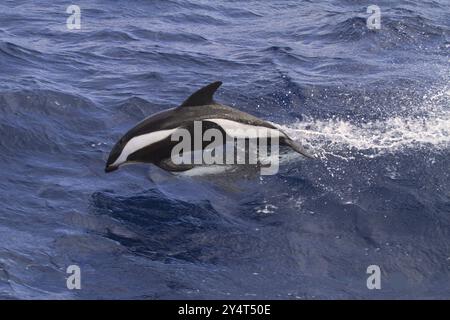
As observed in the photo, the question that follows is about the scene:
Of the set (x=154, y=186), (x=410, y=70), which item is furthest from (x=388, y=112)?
(x=154, y=186)

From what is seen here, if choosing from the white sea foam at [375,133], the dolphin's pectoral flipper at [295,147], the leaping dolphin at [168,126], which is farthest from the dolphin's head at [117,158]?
the white sea foam at [375,133]

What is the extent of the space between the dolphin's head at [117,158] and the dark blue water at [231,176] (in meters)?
0.35

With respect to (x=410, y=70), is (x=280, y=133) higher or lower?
lower

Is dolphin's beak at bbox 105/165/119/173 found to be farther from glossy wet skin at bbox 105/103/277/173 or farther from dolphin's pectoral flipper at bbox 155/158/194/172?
dolphin's pectoral flipper at bbox 155/158/194/172

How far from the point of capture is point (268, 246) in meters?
→ 9.86

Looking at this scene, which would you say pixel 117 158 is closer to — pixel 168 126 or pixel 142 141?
pixel 142 141

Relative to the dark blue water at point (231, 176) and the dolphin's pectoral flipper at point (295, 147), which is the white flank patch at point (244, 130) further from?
the dark blue water at point (231, 176)

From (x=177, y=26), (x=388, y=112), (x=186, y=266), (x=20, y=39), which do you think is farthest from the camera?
(x=177, y=26)

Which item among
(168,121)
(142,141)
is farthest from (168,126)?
(142,141)

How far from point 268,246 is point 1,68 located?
8.21 meters

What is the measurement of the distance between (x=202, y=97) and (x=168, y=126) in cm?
57

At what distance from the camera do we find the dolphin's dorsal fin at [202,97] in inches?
410

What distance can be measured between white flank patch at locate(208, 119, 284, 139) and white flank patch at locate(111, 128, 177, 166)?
2.11 feet
